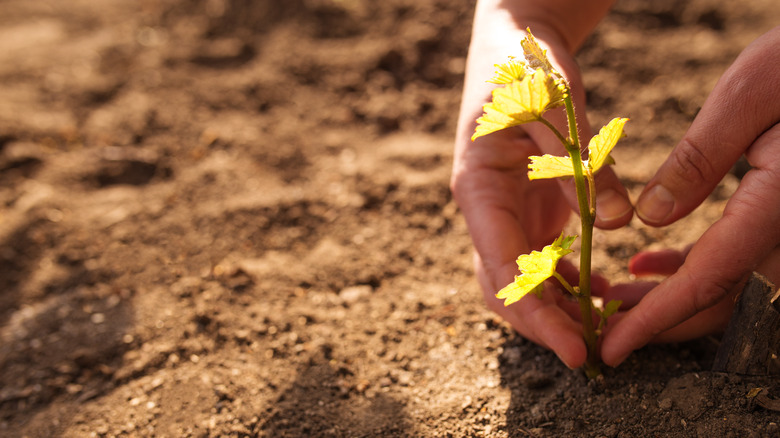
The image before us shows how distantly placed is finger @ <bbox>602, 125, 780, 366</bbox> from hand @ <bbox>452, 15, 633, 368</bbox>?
0.70 feet

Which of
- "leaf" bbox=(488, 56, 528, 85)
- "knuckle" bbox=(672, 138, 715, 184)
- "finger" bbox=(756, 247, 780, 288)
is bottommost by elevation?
"finger" bbox=(756, 247, 780, 288)

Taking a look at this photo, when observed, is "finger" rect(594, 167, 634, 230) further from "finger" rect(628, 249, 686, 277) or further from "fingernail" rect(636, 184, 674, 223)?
"finger" rect(628, 249, 686, 277)

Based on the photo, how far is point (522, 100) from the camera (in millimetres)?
1145

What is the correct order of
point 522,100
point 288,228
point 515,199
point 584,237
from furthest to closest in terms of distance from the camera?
point 288,228, point 515,199, point 584,237, point 522,100

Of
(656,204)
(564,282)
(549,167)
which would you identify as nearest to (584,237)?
(564,282)

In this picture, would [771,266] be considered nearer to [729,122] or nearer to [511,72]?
[729,122]

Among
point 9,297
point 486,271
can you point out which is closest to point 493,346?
point 486,271

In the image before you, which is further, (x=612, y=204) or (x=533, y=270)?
(x=612, y=204)

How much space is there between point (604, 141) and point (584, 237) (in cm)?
23

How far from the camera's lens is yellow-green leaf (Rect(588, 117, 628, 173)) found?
1217mm

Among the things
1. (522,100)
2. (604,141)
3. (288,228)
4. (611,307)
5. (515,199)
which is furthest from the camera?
(288,228)

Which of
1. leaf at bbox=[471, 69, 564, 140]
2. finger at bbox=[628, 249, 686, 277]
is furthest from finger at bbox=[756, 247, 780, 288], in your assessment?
leaf at bbox=[471, 69, 564, 140]

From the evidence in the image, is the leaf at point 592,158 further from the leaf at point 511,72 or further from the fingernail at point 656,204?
the fingernail at point 656,204

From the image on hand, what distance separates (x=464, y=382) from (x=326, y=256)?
0.85 m
